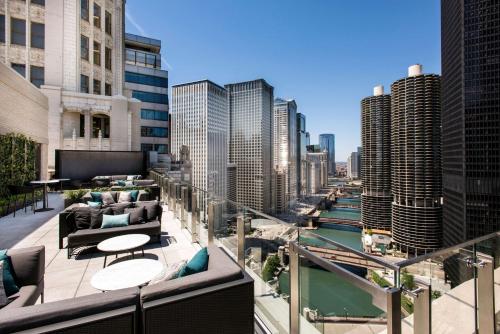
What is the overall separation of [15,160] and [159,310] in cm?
1217

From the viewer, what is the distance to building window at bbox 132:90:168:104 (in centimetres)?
3603

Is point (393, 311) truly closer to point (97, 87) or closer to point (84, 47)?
point (97, 87)

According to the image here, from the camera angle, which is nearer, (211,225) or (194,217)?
(211,225)

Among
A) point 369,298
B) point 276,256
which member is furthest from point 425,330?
point 276,256

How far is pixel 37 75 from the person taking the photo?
17.3m

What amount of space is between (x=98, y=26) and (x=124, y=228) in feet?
74.8

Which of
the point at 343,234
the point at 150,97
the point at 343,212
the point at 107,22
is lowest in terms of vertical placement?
the point at 343,234

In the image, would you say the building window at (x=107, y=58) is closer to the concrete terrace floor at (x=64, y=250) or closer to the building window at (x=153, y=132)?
the building window at (x=153, y=132)

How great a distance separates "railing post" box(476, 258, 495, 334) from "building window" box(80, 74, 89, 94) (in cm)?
2404

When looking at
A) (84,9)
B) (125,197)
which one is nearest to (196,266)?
(125,197)

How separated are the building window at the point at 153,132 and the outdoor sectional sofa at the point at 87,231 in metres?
33.6

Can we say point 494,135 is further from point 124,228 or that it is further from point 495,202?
point 124,228

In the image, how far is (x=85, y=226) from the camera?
17.0 feet

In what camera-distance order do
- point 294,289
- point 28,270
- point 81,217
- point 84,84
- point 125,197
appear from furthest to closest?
point 84,84 < point 125,197 < point 81,217 < point 28,270 < point 294,289
